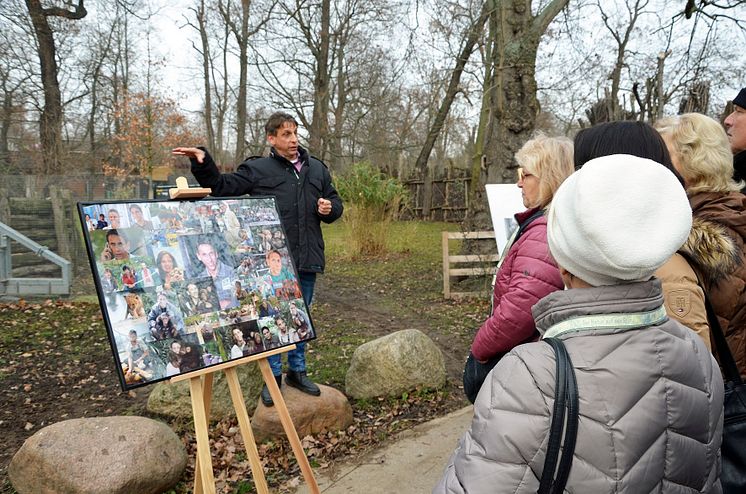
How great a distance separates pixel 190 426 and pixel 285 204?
170 centimetres

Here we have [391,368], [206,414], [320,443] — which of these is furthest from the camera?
[391,368]

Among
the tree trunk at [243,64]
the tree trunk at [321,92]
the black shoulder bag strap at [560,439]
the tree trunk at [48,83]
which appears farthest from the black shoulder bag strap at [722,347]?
the tree trunk at [243,64]

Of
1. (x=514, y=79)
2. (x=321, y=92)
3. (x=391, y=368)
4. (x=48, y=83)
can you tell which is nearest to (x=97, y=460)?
(x=391, y=368)

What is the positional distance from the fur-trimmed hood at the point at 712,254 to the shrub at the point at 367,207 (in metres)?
9.44

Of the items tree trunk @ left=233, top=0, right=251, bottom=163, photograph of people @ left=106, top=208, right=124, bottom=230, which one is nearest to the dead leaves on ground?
photograph of people @ left=106, top=208, right=124, bottom=230

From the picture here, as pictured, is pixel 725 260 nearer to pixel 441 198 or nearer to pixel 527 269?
pixel 527 269

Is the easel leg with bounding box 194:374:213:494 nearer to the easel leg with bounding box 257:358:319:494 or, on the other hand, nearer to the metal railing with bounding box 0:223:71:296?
the easel leg with bounding box 257:358:319:494

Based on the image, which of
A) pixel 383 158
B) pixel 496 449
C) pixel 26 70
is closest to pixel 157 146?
pixel 383 158

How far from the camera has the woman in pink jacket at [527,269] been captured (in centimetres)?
202

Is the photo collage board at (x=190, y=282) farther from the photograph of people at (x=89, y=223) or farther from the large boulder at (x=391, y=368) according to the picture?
the large boulder at (x=391, y=368)

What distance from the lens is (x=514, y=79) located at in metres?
7.57

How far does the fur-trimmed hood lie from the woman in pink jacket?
0.47 m

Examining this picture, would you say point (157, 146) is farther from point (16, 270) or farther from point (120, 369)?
point (120, 369)

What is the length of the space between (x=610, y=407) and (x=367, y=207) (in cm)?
1039
